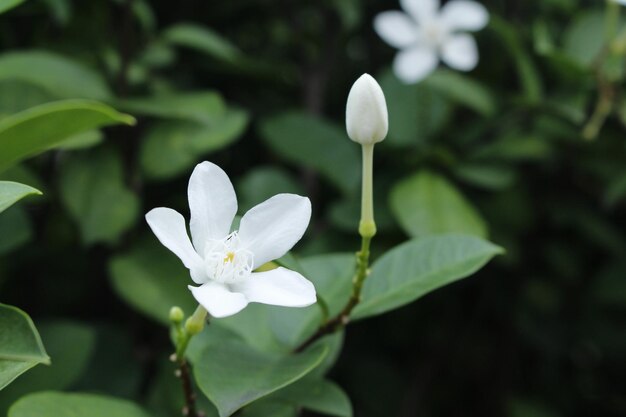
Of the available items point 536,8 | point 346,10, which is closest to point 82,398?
point 346,10

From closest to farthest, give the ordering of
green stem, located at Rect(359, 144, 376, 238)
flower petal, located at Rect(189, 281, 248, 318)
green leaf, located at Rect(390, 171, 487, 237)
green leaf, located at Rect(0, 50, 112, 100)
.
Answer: flower petal, located at Rect(189, 281, 248, 318) < green stem, located at Rect(359, 144, 376, 238) < green leaf, located at Rect(0, 50, 112, 100) < green leaf, located at Rect(390, 171, 487, 237)

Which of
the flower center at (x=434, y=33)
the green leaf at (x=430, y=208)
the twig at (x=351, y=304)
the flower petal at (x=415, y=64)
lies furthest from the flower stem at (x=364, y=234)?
the flower center at (x=434, y=33)

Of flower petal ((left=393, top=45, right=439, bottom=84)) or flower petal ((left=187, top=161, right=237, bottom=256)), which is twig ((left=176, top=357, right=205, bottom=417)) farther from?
flower petal ((left=393, top=45, right=439, bottom=84))

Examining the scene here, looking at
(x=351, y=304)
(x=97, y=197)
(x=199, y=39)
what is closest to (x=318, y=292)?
(x=351, y=304)

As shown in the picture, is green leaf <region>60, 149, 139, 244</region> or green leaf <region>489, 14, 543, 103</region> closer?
green leaf <region>60, 149, 139, 244</region>

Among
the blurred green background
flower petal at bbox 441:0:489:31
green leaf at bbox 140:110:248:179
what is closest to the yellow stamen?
the blurred green background

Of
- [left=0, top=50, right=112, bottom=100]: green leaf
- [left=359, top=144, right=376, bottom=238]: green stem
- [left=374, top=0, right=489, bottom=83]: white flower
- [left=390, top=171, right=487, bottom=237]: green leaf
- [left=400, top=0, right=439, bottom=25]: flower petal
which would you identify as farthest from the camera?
[left=400, top=0, right=439, bottom=25]: flower petal

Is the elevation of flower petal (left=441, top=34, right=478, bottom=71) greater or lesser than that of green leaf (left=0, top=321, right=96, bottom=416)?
greater

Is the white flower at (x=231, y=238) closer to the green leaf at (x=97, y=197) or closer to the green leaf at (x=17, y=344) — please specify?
the green leaf at (x=17, y=344)
